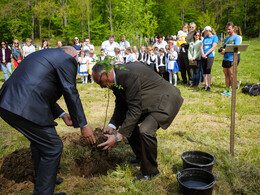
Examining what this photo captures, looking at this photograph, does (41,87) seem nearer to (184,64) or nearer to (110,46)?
(184,64)

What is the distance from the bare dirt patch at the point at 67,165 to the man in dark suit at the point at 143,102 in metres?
0.77

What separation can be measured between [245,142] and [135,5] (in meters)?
14.5

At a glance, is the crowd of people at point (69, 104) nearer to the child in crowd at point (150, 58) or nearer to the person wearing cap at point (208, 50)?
the person wearing cap at point (208, 50)

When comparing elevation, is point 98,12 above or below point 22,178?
above

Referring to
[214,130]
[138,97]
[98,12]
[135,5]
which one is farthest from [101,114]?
[98,12]

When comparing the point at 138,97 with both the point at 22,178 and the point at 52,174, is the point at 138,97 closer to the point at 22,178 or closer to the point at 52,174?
the point at 52,174

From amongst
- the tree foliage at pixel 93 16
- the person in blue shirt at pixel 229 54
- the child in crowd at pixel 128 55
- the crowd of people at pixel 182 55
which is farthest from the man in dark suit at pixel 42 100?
the tree foliage at pixel 93 16

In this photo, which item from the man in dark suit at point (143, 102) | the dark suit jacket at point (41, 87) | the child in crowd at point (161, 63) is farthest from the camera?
the child in crowd at point (161, 63)

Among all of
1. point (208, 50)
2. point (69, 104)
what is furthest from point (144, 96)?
point (208, 50)

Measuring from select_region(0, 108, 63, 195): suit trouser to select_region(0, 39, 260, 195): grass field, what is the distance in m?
0.67

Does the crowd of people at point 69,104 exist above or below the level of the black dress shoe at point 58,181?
above

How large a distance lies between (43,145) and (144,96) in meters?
1.46

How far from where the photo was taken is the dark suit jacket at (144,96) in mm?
3000

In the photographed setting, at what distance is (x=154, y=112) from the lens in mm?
3178
